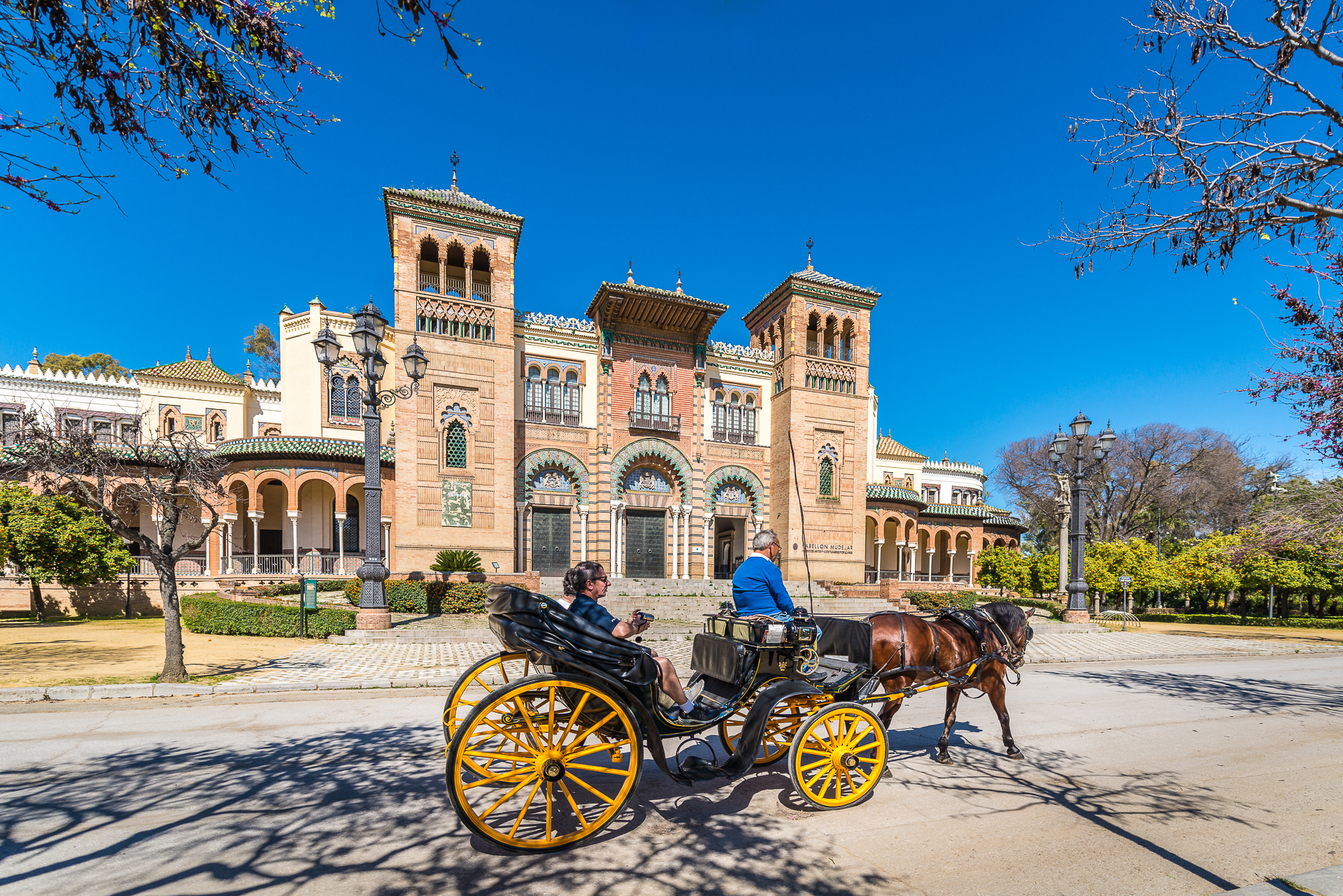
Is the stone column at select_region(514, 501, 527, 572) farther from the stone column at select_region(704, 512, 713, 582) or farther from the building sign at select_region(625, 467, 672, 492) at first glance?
the stone column at select_region(704, 512, 713, 582)

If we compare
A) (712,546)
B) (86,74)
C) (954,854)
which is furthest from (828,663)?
(712,546)

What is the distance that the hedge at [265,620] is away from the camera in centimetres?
1256

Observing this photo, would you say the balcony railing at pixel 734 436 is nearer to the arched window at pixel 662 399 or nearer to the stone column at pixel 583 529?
the arched window at pixel 662 399

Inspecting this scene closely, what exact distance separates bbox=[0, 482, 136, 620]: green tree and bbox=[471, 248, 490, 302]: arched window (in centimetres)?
1249

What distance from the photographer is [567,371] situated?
2353 cm

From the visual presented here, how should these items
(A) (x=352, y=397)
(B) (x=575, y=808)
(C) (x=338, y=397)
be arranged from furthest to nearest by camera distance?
1. (A) (x=352, y=397)
2. (C) (x=338, y=397)
3. (B) (x=575, y=808)

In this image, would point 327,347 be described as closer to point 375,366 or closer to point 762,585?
point 375,366

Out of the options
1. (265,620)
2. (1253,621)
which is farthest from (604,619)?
(1253,621)

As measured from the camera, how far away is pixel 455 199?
853 inches

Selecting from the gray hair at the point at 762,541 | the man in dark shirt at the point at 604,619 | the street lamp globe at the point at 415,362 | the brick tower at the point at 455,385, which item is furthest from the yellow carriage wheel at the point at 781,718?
the brick tower at the point at 455,385

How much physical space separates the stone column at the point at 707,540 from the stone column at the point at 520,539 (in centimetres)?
728

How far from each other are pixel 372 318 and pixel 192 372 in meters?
23.4

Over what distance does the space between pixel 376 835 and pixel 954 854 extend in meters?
3.52

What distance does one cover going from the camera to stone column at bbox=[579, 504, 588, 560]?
75.5 feet
